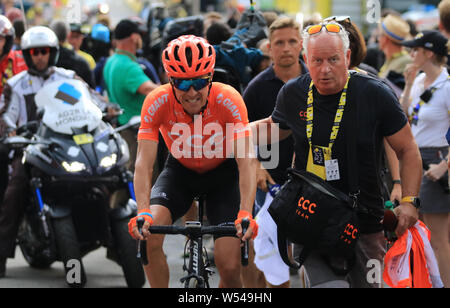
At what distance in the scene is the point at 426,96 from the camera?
6969mm

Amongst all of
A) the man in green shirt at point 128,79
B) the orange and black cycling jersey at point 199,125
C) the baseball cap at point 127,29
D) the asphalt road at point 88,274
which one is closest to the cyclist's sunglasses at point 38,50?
the man in green shirt at point 128,79

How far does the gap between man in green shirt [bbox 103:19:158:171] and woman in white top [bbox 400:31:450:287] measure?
3.22 meters

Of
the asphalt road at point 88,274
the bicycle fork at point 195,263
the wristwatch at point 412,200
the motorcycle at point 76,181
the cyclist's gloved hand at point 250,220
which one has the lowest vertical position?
the asphalt road at point 88,274

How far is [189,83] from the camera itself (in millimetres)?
5105

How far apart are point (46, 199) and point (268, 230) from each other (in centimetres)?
212

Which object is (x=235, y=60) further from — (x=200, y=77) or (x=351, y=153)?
(x=351, y=153)

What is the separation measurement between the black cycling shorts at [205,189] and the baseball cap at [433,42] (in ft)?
7.46

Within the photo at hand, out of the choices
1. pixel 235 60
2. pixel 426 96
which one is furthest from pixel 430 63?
pixel 235 60

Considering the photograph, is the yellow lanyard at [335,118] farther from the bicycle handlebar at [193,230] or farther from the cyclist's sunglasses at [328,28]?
the bicycle handlebar at [193,230]

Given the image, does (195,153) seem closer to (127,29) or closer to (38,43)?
(38,43)

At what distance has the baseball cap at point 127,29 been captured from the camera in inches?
378

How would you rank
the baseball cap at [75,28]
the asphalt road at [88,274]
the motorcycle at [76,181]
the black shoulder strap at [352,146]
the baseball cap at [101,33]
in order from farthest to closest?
the baseball cap at [75,28] < the baseball cap at [101,33] < the asphalt road at [88,274] < the motorcycle at [76,181] < the black shoulder strap at [352,146]

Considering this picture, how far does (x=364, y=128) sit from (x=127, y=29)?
5526 millimetres

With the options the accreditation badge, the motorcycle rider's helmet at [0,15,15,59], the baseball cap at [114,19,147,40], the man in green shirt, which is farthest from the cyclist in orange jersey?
the baseball cap at [114,19,147,40]
